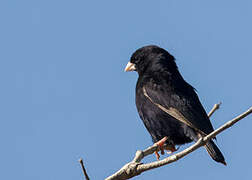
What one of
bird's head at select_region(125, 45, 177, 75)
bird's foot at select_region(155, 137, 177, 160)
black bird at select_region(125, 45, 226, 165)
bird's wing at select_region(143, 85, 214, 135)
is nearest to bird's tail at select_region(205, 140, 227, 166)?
black bird at select_region(125, 45, 226, 165)

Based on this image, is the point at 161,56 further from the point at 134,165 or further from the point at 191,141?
the point at 134,165

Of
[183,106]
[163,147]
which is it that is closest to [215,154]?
[163,147]

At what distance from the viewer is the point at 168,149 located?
6945 mm

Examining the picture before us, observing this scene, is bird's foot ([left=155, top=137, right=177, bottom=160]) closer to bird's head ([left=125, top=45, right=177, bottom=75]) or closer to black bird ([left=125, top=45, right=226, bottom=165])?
black bird ([left=125, top=45, right=226, bottom=165])

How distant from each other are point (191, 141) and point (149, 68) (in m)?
1.61

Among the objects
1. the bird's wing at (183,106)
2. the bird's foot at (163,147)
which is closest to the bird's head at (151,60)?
the bird's wing at (183,106)

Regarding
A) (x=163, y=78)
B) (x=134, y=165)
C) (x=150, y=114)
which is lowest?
(x=134, y=165)

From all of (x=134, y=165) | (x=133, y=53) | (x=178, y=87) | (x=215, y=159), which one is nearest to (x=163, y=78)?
(x=178, y=87)

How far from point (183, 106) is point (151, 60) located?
1507mm

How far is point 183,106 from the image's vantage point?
22.6ft

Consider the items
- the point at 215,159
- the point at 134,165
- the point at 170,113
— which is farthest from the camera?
the point at 170,113

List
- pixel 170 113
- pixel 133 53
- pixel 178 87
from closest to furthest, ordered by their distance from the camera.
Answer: pixel 170 113 < pixel 178 87 < pixel 133 53

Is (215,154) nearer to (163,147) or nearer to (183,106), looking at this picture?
(163,147)

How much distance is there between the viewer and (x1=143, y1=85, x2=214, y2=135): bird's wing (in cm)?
655
